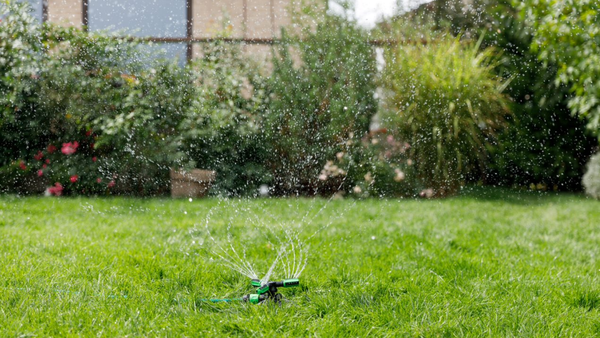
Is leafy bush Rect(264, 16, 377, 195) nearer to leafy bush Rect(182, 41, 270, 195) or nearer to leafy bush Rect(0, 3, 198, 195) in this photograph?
leafy bush Rect(182, 41, 270, 195)

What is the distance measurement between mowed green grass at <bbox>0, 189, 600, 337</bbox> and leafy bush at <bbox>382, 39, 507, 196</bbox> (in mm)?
485

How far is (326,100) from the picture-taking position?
10.5ft

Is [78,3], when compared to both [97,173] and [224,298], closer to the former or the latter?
[97,173]

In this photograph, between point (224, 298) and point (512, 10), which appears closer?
point (224, 298)

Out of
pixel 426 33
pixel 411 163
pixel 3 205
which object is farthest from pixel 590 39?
pixel 3 205

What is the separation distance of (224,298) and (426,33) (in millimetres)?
2346

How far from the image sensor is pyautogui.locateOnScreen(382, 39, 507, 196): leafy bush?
310 centimetres

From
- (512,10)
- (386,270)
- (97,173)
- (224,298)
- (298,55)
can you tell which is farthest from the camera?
(97,173)

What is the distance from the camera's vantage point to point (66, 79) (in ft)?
11.6

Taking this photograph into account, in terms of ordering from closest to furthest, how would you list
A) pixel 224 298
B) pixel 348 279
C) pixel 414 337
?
pixel 414 337, pixel 224 298, pixel 348 279

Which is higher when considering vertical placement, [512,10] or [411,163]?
[512,10]

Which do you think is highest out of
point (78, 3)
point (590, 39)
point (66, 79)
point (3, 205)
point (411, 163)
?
point (78, 3)

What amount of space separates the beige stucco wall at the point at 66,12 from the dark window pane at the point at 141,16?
0.50 feet

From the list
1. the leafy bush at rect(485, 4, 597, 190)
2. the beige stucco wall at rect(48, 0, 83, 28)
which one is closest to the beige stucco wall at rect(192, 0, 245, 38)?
the beige stucco wall at rect(48, 0, 83, 28)
